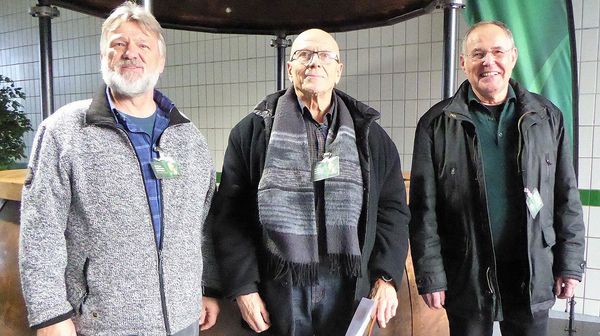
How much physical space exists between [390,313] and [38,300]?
3.32ft

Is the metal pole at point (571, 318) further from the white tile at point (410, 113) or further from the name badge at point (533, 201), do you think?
the name badge at point (533, 201)

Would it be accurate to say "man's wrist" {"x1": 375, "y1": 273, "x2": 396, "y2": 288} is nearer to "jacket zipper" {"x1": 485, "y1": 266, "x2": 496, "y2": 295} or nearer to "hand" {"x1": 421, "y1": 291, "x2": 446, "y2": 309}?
"hand" {"x1": 421, "y1": 291, "x2": 446, "y2": 309}

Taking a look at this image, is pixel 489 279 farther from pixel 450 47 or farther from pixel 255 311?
pixel 450 47

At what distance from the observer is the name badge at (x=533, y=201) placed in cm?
157

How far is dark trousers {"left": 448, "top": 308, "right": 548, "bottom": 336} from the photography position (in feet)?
5.39

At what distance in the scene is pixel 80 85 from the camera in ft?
19.2

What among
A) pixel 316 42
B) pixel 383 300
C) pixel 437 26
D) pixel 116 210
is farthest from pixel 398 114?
pixel 116 210

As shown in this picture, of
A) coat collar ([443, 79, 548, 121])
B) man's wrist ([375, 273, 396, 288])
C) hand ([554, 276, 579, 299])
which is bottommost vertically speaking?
hand ([554, 276, 579, 299])

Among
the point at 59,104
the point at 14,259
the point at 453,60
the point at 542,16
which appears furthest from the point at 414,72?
the point at 59,104

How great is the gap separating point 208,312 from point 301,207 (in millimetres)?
495

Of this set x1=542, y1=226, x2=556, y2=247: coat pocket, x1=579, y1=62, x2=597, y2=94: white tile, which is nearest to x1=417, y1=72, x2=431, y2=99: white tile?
x1=579, y1=62, x2=597, y2=94: white tile

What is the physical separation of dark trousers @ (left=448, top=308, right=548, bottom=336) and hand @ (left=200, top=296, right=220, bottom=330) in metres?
0.86

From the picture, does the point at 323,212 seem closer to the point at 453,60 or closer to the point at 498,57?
the point at 498,57

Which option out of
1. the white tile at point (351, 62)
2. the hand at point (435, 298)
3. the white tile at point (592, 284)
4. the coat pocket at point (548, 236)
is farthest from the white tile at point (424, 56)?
the hand at point (435, 298)
